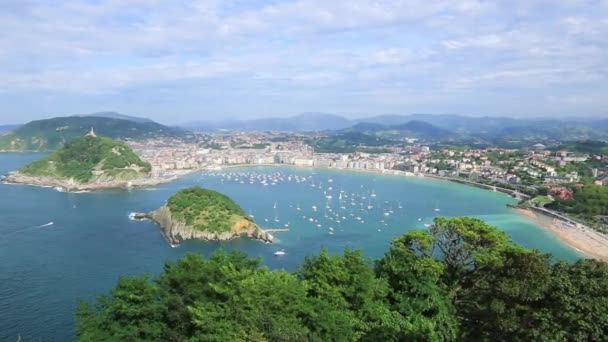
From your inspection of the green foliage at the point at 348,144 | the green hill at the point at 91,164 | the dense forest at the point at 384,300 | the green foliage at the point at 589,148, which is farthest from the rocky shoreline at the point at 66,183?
the green foliage at the point at 589,148

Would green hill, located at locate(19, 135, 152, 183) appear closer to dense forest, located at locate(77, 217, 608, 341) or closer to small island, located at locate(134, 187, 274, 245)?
small island, located at locate(134, 187, 274, 245)

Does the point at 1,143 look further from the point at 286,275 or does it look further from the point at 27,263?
the point at 286,275

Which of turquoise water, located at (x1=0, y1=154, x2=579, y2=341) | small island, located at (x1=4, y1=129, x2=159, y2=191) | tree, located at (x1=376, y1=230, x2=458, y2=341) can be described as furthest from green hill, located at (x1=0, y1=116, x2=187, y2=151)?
tree, located at (x1=376, y1=230, x2=458, y2=341)

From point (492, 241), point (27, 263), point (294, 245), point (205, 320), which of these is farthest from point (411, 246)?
point (27, 263)

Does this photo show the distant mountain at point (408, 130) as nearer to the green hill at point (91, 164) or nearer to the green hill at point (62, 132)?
the green hill at point (62, 132)

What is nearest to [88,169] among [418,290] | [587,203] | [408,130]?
[418,290]
